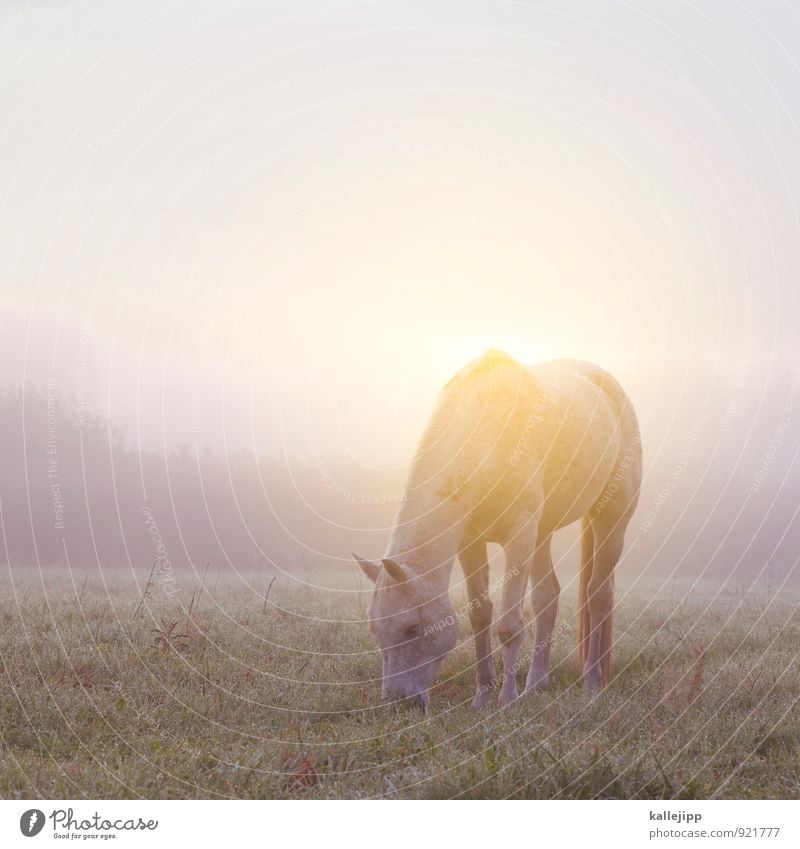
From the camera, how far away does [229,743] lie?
669 cm

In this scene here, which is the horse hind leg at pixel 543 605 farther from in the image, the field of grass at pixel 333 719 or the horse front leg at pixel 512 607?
the horse front leg at pixel 512 607

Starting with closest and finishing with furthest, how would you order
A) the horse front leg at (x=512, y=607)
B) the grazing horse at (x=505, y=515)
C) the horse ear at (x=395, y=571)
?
the horse ear at (x=395, y=571)
the grazing horse at (x=505, y=515)
the horse front leg at (x=512, y=607)

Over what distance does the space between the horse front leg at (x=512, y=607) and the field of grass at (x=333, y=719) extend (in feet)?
0.95

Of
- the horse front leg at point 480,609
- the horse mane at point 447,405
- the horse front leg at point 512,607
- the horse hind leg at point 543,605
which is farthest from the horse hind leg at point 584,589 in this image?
the horse mane at point 447,405

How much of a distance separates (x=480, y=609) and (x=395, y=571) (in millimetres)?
2366

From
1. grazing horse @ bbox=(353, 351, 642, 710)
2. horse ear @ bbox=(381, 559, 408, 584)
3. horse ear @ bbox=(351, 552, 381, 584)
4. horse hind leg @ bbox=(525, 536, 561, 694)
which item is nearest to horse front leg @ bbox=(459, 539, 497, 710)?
grazing horse @ bbox=(353, 351, 642, 710)

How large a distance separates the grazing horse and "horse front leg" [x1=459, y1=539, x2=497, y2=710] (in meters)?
0.01

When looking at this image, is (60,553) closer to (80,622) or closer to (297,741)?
(80,622)

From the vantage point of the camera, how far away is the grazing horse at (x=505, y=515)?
7.39 m

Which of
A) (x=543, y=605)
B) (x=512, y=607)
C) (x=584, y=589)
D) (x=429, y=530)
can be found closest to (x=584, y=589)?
(x=584, y=589)

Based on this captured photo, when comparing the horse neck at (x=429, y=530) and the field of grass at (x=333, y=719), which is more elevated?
the horse neck at (x=429, y=530)

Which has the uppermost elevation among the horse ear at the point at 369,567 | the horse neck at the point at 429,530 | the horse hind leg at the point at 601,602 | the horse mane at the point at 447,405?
the horse mane at the point at 447,405

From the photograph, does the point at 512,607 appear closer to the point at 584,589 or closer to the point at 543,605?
the point at 543,605

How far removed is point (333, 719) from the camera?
7.42 m
